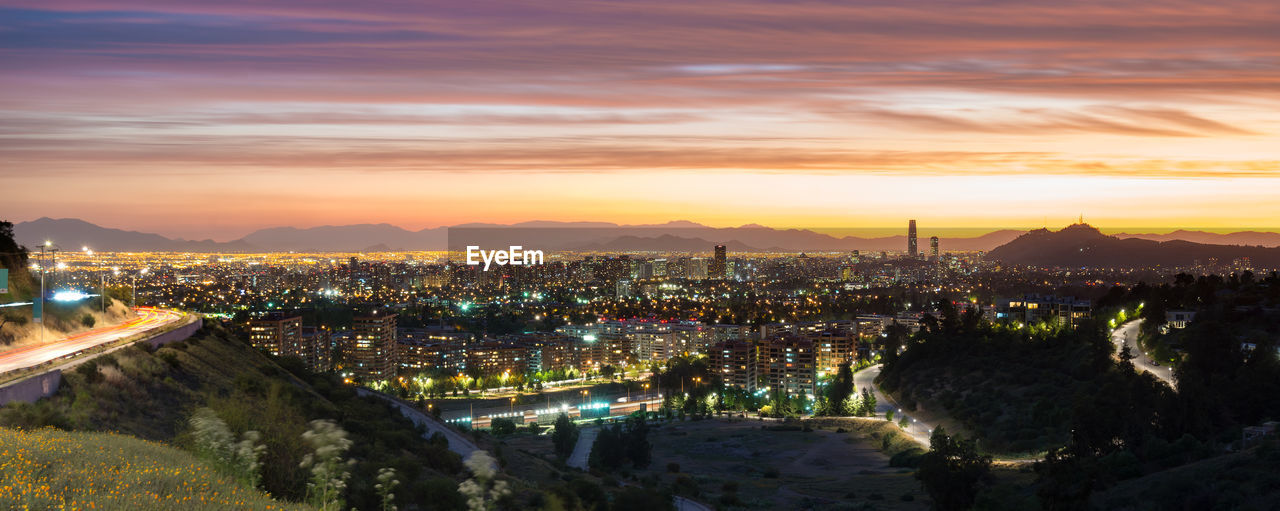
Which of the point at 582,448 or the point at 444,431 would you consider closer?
the point at 444,431

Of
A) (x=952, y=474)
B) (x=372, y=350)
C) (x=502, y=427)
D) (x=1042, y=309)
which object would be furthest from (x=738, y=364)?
(x=952, y=474)

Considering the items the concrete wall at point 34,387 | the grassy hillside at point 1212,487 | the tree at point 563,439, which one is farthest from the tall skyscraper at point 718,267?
the concrete wall at point 34,387

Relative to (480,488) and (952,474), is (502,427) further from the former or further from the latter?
(480,488)

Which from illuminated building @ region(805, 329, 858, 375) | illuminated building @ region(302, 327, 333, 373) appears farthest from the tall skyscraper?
illuminated building @ region(302, 327, 333, 373)

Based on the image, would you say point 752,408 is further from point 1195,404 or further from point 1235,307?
point 1195,404

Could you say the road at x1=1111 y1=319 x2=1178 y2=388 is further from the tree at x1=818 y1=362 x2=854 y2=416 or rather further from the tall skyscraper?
the tall skyscraper

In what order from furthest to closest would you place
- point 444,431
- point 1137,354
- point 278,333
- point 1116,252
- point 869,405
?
1. point 1116,252
2. point 278,333
3. point 869,405
4. point 1137,354
5. point 444,431

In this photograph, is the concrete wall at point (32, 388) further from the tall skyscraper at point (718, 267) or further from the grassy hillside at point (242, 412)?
the tall skyscraper at point (718, 267)
